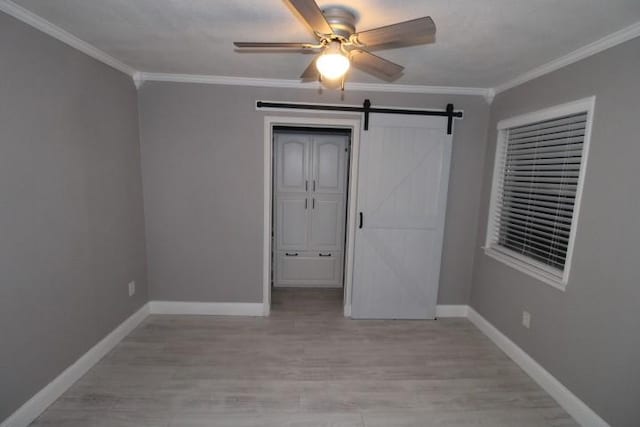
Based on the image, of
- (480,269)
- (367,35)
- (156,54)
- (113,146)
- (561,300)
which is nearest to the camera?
(367,35)

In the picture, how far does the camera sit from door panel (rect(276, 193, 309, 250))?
3979 millimetres

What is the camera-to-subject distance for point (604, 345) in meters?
1.79

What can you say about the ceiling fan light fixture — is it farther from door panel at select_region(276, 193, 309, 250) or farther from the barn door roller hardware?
door panel at select_region(276, 193, 309, 250)

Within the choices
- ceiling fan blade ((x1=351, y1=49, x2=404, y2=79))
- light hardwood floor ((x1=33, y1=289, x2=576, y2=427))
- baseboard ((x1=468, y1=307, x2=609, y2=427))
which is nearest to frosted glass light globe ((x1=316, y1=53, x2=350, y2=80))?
ceiling fan blade ((x1=351, y1=49, x2=404, y2=79))

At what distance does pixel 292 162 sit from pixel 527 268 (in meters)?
2.80

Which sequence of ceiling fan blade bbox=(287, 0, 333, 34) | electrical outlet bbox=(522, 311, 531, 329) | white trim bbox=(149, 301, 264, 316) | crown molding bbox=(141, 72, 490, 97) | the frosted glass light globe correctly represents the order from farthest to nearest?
1. white trim bbox=(149, 301, 264, 316)
2. crown molding bbox=(141, 72, 490, 97)
3. electrical outlet bbox=(522, 311, 531, 329)
4. the frosted glass light globe
5. ceiling fan blade bbox=(287, 0, 333, 34)

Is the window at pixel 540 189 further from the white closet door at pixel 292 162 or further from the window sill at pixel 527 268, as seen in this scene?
the white closet door at pixel 292 162

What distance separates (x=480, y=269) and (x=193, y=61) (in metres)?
3.40

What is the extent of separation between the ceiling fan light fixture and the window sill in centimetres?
Result: 213

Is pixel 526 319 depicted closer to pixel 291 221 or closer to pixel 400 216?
pixel 400 216

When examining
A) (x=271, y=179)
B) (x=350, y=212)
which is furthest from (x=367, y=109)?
(x=271, y=179)

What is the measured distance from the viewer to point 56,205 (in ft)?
6.36

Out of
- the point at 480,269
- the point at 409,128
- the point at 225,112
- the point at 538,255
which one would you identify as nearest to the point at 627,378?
the point at 538,255

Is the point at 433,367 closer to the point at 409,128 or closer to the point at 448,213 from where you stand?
the point at 448,213
